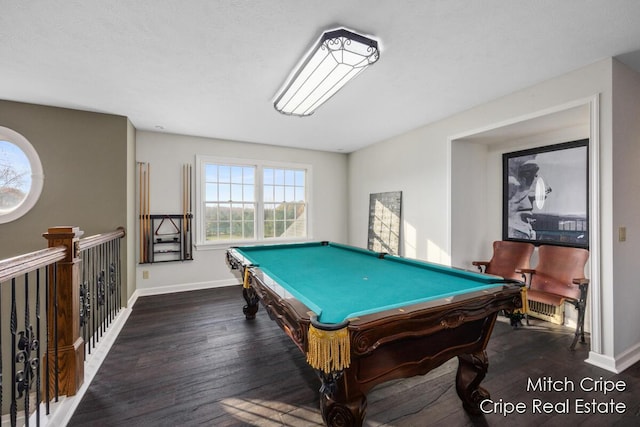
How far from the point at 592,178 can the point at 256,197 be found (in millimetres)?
4219

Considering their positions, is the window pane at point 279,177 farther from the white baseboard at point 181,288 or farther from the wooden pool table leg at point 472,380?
the wooden pool table leg at point 472,380

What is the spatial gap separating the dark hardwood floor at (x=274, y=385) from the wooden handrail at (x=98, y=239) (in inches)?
37.5

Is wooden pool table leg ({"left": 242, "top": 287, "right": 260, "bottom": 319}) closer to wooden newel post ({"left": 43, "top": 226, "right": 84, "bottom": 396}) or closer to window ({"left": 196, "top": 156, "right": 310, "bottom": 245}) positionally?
wooden newel post ({"left": 43, "top": 226, "right": 84, "bottom": 396})

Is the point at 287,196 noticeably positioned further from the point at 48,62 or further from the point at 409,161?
the point at 48,62

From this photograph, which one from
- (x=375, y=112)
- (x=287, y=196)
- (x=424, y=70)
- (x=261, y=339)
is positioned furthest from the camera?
(x=287, y=196)

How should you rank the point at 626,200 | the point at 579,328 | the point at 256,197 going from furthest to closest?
the point at 256,197
the point at 579,328
the point at 626,200

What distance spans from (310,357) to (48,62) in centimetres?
299

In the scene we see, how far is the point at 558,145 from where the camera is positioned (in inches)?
124

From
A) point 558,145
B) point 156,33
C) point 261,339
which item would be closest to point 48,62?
point 156,33

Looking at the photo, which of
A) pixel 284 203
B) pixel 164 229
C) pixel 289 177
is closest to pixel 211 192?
pixel 164 229

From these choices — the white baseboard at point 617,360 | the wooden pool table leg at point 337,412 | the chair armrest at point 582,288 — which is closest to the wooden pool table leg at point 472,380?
the wooden pool table leg at point 337,412

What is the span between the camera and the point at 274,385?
6.73 feet

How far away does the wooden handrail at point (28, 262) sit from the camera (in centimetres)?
118

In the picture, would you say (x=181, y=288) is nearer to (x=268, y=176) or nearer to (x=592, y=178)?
(x=268, y=176)
